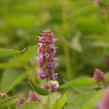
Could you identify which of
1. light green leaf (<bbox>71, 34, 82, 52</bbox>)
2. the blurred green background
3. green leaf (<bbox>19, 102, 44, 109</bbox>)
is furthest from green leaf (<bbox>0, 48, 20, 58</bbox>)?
light green leaf (<bbox>71, 34, 82, 52</bbox>)

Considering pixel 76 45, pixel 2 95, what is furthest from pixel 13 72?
pixel 2 95

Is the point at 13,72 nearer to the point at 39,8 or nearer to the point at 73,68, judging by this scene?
the point at 73,68

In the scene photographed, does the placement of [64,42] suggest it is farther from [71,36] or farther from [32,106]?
[32,106]

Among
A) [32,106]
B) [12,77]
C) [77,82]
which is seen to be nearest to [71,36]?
[12,77]

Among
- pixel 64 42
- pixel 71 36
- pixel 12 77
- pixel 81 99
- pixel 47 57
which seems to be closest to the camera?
pixel 81 99

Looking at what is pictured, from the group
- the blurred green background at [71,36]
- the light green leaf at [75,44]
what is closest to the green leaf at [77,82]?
the blurred green background at [71,36]

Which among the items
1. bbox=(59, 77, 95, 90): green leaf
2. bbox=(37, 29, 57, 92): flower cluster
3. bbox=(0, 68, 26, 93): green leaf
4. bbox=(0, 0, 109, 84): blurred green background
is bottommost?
bbox=(0, 0, 109, 84): blurred green background

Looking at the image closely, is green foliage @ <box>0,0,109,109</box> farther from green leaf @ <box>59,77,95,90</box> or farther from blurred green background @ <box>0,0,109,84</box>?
green leaf @ <box>59,77,95,90</box>

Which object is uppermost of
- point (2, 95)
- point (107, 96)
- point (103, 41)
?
point (107, 96)

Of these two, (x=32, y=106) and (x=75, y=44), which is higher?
(x=32, y=106)

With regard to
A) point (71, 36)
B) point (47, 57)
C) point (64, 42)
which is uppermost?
point (47, 57)

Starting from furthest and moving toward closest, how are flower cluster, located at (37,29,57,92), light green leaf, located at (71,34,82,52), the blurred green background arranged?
the blurred green background, light green leaf, located at (71,34,82,52), flower cluster, located at (37,29,57,92)
